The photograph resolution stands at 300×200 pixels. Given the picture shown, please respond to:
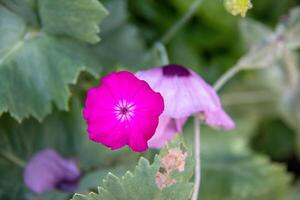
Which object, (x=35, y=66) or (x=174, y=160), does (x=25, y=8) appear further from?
(x=174, y=160)

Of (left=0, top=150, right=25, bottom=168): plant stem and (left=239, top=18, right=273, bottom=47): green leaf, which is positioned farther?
(left=239, top=18, right=273, bottom=47): green leaf

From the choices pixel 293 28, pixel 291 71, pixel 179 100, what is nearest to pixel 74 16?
pixel 179 100

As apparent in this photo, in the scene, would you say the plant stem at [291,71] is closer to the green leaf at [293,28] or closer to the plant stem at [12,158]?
the green leaf at [293,28]

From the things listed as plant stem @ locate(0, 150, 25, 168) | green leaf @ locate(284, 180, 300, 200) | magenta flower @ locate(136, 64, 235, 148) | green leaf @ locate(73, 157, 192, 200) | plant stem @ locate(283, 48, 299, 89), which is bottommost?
plant stem @ locate(0, 150, 25, 168)

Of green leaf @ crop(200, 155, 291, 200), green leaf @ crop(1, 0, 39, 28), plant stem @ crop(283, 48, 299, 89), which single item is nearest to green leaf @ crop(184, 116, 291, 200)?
green leaf @ crop(200, 155, 291, 200)

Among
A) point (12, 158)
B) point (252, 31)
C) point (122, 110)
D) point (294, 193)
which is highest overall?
point (252, 31)

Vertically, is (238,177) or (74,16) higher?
(74,16)

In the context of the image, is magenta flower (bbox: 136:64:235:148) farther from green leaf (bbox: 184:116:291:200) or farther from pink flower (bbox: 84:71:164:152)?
green leaf (bbox: 184:116:291:200)
